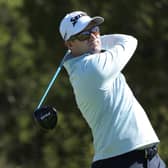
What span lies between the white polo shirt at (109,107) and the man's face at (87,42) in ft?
0.19

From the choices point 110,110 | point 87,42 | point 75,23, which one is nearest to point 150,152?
point 110,110

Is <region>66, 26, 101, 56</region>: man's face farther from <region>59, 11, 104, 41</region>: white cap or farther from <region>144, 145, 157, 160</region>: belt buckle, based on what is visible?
<region>144, 145, 157, 160</region>: belt buckle

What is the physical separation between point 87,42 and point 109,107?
0.36 metres

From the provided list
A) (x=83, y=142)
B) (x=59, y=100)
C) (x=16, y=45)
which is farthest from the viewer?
(x=16, y=45)

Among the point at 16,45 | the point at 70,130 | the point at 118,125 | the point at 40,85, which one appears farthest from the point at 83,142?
the point at 118,125

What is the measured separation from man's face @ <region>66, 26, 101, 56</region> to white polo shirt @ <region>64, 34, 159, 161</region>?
6 centimetres

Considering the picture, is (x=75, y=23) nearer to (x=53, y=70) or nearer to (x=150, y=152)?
(x=150, y=152)

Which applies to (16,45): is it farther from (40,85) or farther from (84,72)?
(84,72)

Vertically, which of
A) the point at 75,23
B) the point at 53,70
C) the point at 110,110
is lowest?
the point at 53,70

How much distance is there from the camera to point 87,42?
4.77m

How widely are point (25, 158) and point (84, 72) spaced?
10916 mm

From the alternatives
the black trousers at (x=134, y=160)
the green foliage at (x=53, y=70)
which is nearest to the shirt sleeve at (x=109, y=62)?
the black trousers at (x=134, y=160)

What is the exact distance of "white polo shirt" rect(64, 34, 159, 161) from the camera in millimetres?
4668

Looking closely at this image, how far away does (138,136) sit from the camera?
4660 mm
